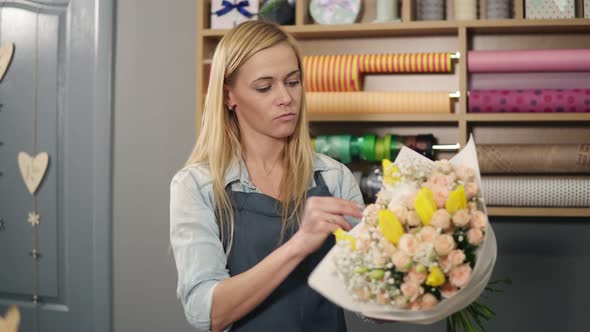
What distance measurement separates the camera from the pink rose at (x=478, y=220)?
118 cm

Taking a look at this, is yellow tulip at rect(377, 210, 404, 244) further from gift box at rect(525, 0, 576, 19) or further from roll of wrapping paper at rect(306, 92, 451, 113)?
gift box at rect(525, 0, 576, 19)

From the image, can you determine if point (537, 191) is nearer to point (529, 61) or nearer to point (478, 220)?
point (529, 61)

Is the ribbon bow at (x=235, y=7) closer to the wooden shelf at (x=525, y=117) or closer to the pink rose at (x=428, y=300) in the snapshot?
the wooden shelf at (x=525, y=117)

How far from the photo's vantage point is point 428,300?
1.17 m

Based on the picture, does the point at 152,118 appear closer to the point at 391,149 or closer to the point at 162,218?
the point at 162,218

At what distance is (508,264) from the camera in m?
2.81

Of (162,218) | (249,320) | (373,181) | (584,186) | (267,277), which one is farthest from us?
(162,218)

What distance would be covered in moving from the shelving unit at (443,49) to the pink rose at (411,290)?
62.0 inches

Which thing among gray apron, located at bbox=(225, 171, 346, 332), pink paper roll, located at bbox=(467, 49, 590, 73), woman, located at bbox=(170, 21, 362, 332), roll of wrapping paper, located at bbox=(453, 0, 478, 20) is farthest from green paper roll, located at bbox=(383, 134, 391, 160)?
gray apron, located at bbox=(225, 171, 346, 332)

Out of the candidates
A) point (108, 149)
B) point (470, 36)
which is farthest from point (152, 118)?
point (470, 36)

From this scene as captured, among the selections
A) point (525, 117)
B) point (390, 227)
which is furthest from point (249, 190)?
point (525, 117)

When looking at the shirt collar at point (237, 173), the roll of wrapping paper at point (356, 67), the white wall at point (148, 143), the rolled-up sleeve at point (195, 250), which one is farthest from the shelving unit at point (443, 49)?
the rolled-up sleeve at point (195, 250)

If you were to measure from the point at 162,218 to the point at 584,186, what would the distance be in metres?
1.73

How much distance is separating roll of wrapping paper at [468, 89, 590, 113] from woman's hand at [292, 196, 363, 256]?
1.34m
